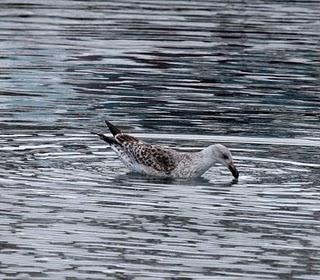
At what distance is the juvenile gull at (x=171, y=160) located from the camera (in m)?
19.0

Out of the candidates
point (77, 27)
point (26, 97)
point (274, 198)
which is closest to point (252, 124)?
point (26, 97)

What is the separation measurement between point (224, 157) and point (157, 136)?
9.36ft

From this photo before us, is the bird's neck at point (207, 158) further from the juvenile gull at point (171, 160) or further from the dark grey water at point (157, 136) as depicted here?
the dark grey water at point (157, 136)

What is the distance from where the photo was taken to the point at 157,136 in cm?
2169

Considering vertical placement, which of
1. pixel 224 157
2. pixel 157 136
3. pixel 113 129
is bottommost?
pixel 157 136

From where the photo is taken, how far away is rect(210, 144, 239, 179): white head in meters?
18.8

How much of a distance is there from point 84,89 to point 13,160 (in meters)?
6.90

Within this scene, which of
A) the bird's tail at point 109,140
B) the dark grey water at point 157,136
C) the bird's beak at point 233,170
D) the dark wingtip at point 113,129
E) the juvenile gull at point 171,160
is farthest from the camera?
the dark wingtip at point 113,129

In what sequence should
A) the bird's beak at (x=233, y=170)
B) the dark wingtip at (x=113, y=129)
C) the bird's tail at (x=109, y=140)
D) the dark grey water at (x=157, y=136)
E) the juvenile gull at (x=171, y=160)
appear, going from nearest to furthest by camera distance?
1. the dark grey water at (x=157, y=136)
2. the bird's beak at (x=233, y=170)
3. the juvenile gull at (x=171, y=160)
4. the bird's tail at (x=109, y=140)
5. the dark wingtip at (x=113, y=129)

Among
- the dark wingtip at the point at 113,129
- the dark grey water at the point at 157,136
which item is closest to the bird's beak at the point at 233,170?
the dark grey water at the point at 157,136

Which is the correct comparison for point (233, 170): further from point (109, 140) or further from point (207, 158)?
point (109, 140)

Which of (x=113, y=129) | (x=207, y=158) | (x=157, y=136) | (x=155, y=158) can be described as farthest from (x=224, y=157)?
(x=157, y=136)

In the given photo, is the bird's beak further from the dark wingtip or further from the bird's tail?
the dark wingtip

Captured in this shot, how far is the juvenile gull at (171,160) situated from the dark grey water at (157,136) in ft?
0.64
